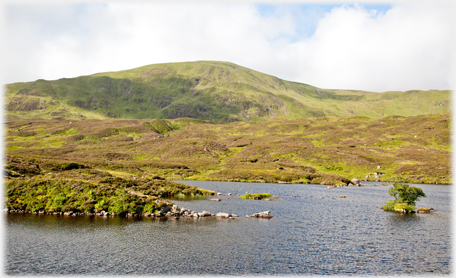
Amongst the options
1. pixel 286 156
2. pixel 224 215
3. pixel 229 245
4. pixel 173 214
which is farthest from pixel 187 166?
pixel 229 245

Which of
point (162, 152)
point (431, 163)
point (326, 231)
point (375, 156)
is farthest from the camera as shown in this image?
point (162, 152)

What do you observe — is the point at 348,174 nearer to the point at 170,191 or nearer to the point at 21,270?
the point at 170,191

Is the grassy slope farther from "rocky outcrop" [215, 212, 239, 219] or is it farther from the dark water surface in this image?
the dark water surface

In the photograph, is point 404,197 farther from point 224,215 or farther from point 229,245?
point 229,245

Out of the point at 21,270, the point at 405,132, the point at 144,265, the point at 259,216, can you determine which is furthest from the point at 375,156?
the point at 21,270

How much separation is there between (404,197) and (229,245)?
49.8 metres

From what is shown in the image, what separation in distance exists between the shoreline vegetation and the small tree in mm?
2319

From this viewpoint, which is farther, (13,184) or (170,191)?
(170,191)

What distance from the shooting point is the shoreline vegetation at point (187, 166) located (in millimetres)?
48812

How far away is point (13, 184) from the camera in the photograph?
1914 inches

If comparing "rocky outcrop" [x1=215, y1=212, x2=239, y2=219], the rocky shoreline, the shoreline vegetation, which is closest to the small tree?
the shoreline vegetation

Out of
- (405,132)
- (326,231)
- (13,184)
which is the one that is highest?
(405,132)

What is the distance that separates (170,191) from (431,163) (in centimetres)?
11735

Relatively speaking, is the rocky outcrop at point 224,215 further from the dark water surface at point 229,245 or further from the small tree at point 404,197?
the small tree at point 404,197
